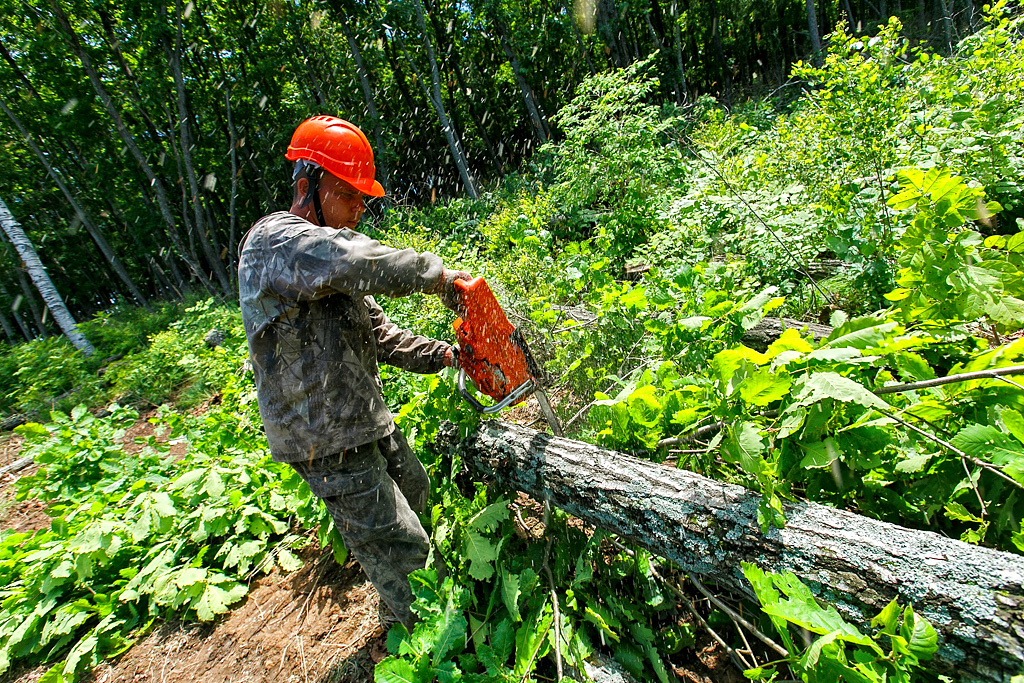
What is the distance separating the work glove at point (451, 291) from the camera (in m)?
1.94

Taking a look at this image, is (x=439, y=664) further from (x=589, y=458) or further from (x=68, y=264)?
(x=68, y=264)

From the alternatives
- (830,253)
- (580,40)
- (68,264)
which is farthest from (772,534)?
(68,264)

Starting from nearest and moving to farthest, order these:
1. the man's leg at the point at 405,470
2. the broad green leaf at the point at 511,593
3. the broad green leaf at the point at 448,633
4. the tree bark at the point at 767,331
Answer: the broad green leaf at the point at 448,633 → the broad green leaf at the point at 511,593 → the man's leg at the point at 405,470 → the tree bark at the point at 767,331

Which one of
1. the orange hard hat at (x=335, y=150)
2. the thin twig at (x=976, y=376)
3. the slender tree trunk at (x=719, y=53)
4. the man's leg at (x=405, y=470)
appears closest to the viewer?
the thin twig at (x=976, y=376)

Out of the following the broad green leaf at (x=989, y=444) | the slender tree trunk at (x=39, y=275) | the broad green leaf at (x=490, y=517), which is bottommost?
the broad green leaf at (x=490, y=517)

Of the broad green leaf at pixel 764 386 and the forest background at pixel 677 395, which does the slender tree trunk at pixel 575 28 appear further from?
the broad green leaf at pixel 764 386

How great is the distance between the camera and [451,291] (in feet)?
6.43

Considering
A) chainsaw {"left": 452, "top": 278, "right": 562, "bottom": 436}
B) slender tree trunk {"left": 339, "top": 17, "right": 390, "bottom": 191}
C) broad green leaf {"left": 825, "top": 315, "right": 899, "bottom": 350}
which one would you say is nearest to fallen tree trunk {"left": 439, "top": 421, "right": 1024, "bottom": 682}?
chainsaw {"left": 452, "top": 278, "right": 562, "bottom": 436}

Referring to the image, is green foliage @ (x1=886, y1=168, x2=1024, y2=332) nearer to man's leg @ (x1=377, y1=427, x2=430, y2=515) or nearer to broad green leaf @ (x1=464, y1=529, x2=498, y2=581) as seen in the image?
broad green leaf @ (x1=464, y1=529, x2=498, y2=581)

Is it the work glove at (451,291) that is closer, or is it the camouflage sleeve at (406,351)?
the work glove at (451,291)

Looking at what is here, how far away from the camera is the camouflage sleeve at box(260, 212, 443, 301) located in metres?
1.74

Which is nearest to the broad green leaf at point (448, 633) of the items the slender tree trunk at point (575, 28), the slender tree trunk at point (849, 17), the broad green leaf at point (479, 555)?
the broad green leaf at point (479, 555)

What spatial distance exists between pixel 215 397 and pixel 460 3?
14.2 m

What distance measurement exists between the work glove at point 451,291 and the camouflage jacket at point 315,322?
5 centimetres
